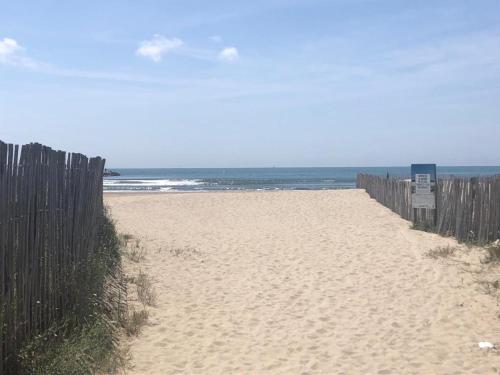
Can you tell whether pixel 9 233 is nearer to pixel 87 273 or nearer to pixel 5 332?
pixel 5 332

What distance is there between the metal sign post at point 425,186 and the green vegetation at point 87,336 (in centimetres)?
779

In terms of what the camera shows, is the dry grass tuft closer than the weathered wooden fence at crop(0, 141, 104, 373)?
No

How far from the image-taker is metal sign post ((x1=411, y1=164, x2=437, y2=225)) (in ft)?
41.2

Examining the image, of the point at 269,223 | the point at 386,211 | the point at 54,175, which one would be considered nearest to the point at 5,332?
the point at 54,175

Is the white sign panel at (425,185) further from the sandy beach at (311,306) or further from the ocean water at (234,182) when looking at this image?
the ocean water at (234,182)

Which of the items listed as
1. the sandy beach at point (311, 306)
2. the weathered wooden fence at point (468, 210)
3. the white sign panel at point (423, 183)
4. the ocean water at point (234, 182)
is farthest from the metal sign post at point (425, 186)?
the ocean water at point (234, 182)

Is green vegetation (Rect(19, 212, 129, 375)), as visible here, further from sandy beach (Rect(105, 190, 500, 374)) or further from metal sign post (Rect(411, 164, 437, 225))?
metal sign post (Rect(411, 164, 437, 225))

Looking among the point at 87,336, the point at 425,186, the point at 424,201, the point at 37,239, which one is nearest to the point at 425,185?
the point at 425,186

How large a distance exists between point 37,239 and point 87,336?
3.30 ft

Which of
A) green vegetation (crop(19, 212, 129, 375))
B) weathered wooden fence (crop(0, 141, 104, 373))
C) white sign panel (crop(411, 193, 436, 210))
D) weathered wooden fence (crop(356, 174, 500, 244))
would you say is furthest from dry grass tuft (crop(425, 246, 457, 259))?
weathered wooden fence (crop(0, 141, 104, 373))

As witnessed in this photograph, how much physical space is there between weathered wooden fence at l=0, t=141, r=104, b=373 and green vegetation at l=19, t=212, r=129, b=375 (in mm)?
100

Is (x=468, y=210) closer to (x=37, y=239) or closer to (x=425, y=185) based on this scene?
(x=425, y=185)

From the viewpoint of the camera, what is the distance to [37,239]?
453cm

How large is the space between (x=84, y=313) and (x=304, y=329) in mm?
2292
